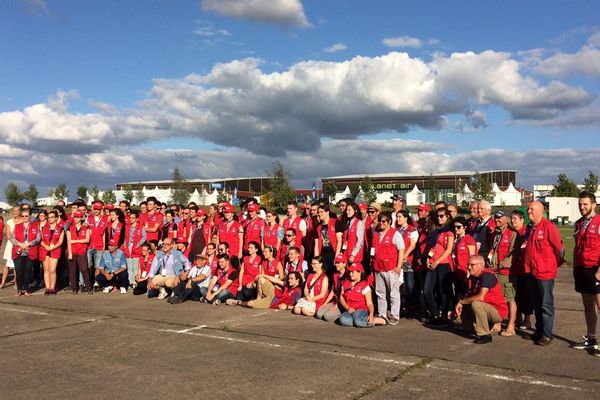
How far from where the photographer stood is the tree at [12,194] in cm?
7825

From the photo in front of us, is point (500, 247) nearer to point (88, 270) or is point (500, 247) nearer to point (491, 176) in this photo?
point (88, 270)

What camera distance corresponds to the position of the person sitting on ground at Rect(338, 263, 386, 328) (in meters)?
8.16

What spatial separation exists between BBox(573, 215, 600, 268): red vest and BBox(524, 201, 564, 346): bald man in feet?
0.75

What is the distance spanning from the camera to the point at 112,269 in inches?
478

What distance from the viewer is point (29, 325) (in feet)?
27.2

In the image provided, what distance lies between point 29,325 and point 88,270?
3999 millimetres

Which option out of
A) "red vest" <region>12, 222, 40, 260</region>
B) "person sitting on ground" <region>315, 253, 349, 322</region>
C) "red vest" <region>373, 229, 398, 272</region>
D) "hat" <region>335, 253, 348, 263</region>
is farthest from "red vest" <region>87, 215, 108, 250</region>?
"red vest" <region>373, 229, 398, 272</region>

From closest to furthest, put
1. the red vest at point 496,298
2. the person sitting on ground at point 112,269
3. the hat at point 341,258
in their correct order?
the red vest at point 496,298
the hat at point 341,258
the person sitting on ground at point 112,269

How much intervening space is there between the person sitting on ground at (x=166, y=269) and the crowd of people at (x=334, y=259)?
0.02 metres

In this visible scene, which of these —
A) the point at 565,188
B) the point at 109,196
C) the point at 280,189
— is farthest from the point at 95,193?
the point at 565,188

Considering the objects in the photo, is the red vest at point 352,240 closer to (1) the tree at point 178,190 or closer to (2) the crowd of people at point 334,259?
(2) the crowd of people at point 334,259

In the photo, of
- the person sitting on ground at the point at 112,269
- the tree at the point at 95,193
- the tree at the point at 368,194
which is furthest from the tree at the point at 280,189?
the person sitting on ground at the point at 112,269

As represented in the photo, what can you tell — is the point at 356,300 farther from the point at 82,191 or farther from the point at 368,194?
the point at 82,191

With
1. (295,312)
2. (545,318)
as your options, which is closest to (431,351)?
(545,318)
